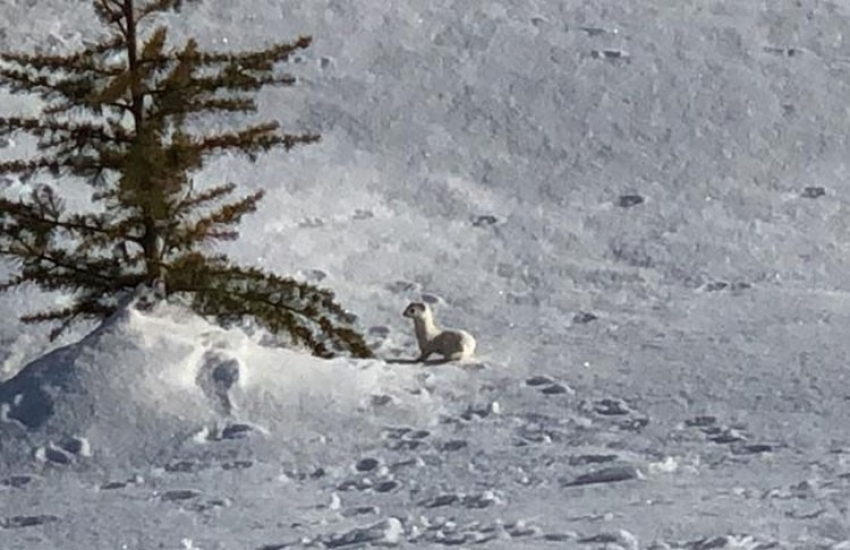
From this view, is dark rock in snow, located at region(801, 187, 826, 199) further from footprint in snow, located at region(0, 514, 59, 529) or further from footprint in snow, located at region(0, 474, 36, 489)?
footprint in snow, located at region(0, 514, 59, 529)

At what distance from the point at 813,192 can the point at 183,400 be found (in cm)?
951

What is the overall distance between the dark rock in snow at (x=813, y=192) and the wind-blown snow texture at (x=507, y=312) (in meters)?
0.04

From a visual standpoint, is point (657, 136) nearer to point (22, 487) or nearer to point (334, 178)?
point (334, 178)

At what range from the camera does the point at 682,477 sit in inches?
376

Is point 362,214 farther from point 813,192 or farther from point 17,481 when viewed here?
point 17,481

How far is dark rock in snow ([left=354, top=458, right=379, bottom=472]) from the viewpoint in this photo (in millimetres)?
9953

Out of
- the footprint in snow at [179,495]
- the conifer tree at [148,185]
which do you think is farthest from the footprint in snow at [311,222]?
the footprint in snow at [179,495]

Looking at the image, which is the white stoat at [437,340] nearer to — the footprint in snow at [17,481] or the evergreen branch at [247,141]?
the evergreen branch at [247,141]

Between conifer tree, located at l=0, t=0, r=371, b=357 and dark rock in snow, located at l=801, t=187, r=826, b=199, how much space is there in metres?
7.12

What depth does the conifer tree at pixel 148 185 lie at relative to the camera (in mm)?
11828

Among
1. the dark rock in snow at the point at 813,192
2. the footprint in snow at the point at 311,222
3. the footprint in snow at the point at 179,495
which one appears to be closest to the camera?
the footprint in snow at the point at 179,495

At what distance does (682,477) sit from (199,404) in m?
2.94

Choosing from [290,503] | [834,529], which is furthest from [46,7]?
[834,529]

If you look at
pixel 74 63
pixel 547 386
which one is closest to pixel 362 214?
pixel 74 63
